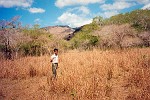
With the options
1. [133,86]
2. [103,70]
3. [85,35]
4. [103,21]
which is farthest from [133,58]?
[103,21]

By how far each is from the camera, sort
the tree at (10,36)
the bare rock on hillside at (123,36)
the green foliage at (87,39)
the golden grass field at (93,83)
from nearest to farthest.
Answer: the golden grass field at (93,83) < the tree at (10,36) < the bare rock on hillside at (123,36) < the green foliage at (87,39)

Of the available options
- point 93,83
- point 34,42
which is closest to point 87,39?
point 34,42

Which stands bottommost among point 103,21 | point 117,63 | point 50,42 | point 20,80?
point 20,80

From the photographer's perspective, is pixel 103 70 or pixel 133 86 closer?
pixel 133 86

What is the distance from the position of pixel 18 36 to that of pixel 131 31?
74.4 ft

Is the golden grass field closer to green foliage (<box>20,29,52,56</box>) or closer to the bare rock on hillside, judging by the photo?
green foliage (<box>20,29,52,56</box>)

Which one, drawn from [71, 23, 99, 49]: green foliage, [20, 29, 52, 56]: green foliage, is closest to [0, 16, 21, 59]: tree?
[20, 29, 52, 56]: green foliage

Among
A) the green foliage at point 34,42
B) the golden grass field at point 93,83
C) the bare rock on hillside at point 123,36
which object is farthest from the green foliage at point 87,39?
the golden grass field at point 93,83

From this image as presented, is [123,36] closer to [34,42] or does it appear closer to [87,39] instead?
[87,39]

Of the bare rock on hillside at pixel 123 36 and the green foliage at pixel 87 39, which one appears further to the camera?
the green foliage at pixel 87 39

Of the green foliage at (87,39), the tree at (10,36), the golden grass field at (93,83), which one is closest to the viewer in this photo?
the golden grass field at (93,83)

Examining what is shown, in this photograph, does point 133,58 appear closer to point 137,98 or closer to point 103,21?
point 137,98

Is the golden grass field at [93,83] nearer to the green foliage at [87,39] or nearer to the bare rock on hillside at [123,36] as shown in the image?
the bare rock on hillside at [123,36]

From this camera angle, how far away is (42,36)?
3077 cm
